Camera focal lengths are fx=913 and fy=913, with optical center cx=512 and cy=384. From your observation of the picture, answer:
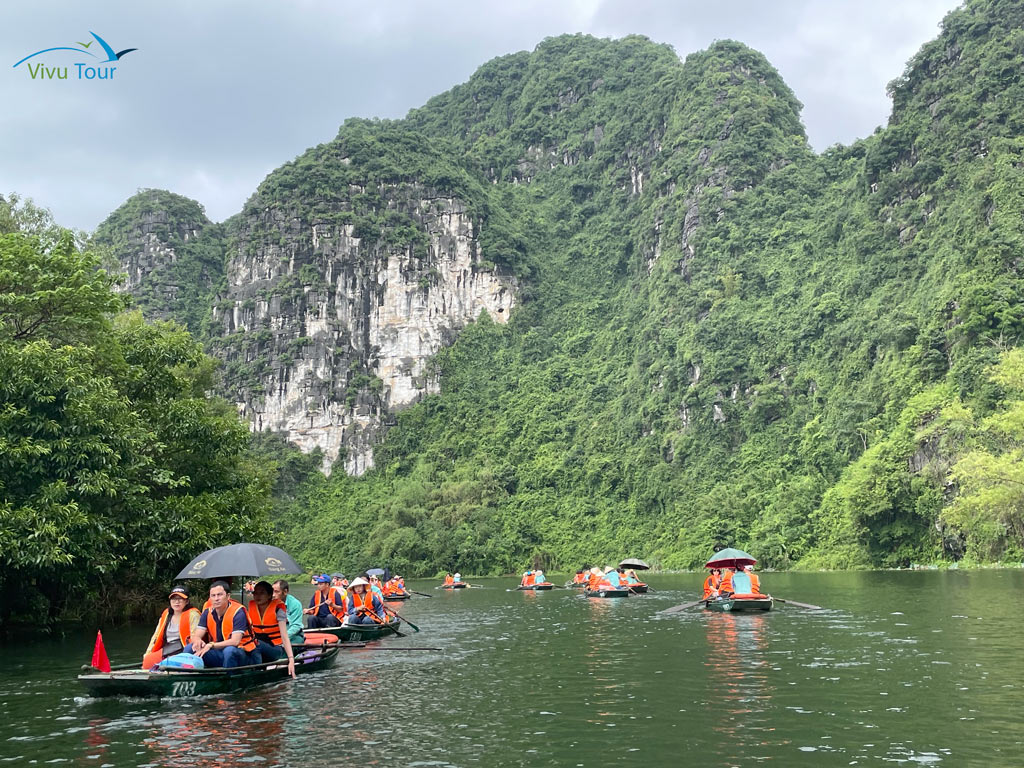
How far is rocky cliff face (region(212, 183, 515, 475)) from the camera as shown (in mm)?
106438

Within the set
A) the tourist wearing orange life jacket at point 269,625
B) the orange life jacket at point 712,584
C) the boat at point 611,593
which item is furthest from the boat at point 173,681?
the boat at point 611,593

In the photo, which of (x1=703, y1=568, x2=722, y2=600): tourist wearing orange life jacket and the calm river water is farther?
(x1=703, y1=568, x2=722, y2=600): tourist wearing orange life jacket

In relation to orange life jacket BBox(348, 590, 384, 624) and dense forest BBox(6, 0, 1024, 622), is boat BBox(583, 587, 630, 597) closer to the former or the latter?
dense forest BBox(6, 0, 1024, 622)

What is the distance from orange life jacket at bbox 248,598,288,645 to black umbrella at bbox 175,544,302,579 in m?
0.87

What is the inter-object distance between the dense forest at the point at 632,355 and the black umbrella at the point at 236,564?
268 inches

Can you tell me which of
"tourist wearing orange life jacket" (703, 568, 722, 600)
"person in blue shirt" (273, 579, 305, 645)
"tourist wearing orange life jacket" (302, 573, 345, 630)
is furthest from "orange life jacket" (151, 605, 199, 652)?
"tourist wearing orange life jacket" (703, 568, 722, 600)

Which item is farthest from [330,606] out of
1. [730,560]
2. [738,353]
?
[738,353]

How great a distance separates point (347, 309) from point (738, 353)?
162 ft

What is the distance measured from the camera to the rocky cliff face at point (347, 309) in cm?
10644

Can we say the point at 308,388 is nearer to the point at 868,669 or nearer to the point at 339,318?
the point at 339,318

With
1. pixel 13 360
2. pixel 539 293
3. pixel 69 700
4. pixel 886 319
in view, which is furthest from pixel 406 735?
pixel 539 293

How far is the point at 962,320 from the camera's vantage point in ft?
189

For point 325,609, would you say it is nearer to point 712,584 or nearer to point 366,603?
point 366,603

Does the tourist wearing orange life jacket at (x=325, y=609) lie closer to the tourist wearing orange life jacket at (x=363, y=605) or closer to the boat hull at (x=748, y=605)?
the tourist wearing orange life jacket at (x=363, y=605)
